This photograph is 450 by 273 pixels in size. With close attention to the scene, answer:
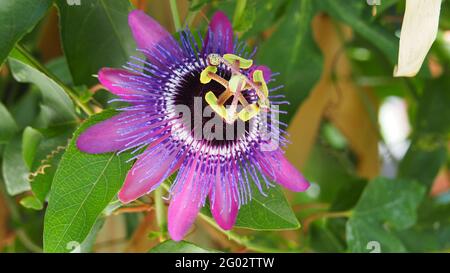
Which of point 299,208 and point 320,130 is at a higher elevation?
point 320,130

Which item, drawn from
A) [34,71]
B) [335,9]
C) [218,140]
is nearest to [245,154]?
[218,140]

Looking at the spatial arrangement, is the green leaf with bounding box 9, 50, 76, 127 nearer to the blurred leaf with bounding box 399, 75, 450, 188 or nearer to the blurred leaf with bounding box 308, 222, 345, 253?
the blurred leaf with bounding box 308, 222, 345, 253

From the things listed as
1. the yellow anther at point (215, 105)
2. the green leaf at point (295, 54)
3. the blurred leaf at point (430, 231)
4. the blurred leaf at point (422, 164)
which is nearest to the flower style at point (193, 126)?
the yellow anther at point (215, 105)

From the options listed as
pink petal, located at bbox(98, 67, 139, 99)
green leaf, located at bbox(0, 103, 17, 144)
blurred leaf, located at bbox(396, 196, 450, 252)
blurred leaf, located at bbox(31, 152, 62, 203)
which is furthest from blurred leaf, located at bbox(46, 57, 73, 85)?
blurred leaf, located at bbox(396, 196, 450, 252)

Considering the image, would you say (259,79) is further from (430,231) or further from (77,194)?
(430,231)

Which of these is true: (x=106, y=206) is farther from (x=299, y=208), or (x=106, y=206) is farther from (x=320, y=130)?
(x=320, y=130)

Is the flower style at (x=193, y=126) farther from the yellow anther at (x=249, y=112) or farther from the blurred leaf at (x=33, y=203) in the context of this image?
the blurred leaf at (x=33, y=203)
